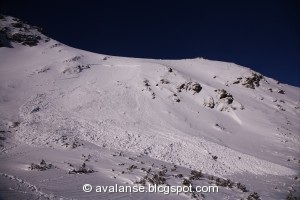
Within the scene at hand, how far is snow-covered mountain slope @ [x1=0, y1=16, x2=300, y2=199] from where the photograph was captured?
14164 millimetres

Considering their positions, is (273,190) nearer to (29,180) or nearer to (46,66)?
(29,180)

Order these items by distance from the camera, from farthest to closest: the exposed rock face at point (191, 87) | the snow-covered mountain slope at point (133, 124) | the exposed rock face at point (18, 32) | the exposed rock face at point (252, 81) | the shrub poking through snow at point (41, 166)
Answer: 1. the exposed rock face at point (18, 32)
2. the exposed rock face at point (252, 81)
3. the exposed rock face at point (191, 87)
4. the snow-covered mountain slope at point (133, 124)
5. the shrub poking through snow at point (41, 166)

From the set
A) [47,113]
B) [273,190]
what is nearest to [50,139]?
[47,113]

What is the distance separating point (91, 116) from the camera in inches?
962

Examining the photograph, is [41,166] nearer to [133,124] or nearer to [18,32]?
[133,124]

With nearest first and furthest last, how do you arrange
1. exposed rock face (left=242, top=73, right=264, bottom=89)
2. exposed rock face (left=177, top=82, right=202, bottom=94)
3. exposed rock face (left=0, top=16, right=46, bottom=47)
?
exposed rock face (left=177, top=82, right=202, bottom=94) → exposed rock face (left=242, top=73, right=264, bottom=89) → exposed rock face (left=0, top=16, right=46, bottom=47)

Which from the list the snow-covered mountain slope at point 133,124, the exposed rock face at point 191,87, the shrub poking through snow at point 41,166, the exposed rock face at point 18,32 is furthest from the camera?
the exposed rock face at point 18,32

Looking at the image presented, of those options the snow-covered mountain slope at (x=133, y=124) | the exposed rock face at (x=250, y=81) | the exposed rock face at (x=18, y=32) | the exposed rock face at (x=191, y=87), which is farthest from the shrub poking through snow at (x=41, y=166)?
the exposed rock face at (x=18, y=32)

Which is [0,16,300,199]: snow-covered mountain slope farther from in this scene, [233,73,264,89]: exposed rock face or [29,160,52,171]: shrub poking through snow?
[233,73,264,89]: exposed rock face

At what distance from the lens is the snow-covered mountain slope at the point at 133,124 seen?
14.2m

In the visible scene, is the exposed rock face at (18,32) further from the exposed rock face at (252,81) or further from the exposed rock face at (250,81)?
the exposed rock face at (252,81)

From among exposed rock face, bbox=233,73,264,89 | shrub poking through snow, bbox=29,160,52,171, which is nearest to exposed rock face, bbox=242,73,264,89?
exposed rock face, bbox=233,73,264,89

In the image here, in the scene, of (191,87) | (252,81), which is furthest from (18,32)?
(252,81)

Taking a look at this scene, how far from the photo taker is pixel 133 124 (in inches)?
950
